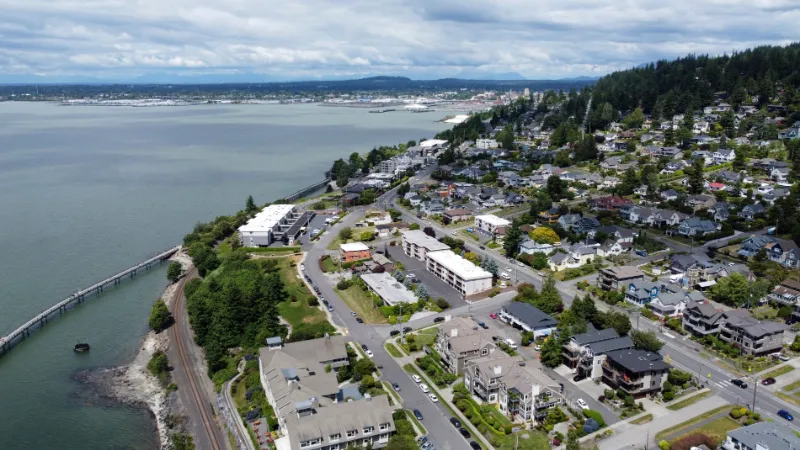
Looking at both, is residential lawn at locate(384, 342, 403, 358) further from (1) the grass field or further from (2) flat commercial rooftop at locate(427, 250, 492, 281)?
(1) the grass field

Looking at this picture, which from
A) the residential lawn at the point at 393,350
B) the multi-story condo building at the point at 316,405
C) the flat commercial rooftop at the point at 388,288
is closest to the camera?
the multi-story condo building at the point at 316,405

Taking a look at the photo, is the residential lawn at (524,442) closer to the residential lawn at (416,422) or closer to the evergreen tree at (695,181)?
the residential lawn at (416,422)

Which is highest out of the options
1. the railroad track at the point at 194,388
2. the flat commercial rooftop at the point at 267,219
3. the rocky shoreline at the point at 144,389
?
the flat commercial rooftop at the point at 267,219

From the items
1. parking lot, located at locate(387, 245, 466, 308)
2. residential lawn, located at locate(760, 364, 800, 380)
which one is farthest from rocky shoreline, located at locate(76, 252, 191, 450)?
residential lawn, located at locate(760, 364, 800, 380)

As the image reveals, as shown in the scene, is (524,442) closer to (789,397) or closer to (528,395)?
(528,395)

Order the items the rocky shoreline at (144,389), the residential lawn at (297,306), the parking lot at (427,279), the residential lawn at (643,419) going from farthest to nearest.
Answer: the parking lot at (427,279)
the residential lawn at (297,306)
the rocky shoreline at (144,389)
the residential lawn at (643,419)

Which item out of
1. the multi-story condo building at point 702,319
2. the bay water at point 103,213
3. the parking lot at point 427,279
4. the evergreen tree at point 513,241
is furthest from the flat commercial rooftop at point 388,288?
the multi-story condo building at point 702,319

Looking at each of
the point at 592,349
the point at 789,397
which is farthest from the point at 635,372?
the point at 789,397
